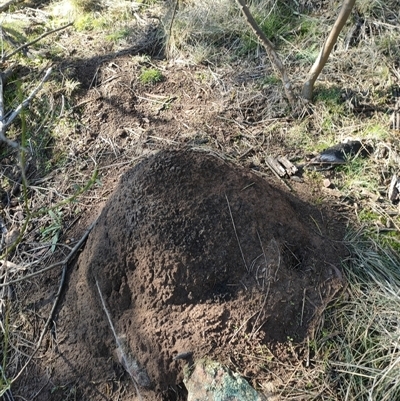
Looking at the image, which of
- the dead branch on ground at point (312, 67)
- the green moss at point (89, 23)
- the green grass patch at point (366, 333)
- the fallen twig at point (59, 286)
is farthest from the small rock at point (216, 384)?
the green moss at point (89, 23)

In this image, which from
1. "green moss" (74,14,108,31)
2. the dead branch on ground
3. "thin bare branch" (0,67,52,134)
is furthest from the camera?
"green moss" (74,14,108,31)

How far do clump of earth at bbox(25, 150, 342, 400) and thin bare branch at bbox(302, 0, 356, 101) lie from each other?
52.2 inches

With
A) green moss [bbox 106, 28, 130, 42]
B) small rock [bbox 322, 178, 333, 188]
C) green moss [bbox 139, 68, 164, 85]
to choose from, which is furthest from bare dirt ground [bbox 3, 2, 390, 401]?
green moss [bbox 106, 28, 130, 42]

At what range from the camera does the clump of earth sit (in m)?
2.19

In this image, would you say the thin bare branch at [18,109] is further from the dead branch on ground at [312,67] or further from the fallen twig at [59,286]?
the dead branch on ground at [312,67]

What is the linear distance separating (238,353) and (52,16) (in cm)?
465

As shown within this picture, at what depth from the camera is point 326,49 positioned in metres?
3.24

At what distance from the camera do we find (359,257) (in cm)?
248

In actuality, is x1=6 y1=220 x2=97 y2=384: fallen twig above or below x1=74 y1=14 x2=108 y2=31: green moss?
below

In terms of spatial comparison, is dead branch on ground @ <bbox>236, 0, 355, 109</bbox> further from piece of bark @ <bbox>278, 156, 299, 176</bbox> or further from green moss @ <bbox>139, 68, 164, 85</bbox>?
green moss @ <bbox>139, 68, 164, 85</bbox>

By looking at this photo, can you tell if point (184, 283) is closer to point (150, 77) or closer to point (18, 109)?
point (150, 77)

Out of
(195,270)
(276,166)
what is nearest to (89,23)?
(276,166)

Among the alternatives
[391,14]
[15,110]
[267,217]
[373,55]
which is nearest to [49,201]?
[15,110]

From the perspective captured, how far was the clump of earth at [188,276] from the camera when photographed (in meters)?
2.19
